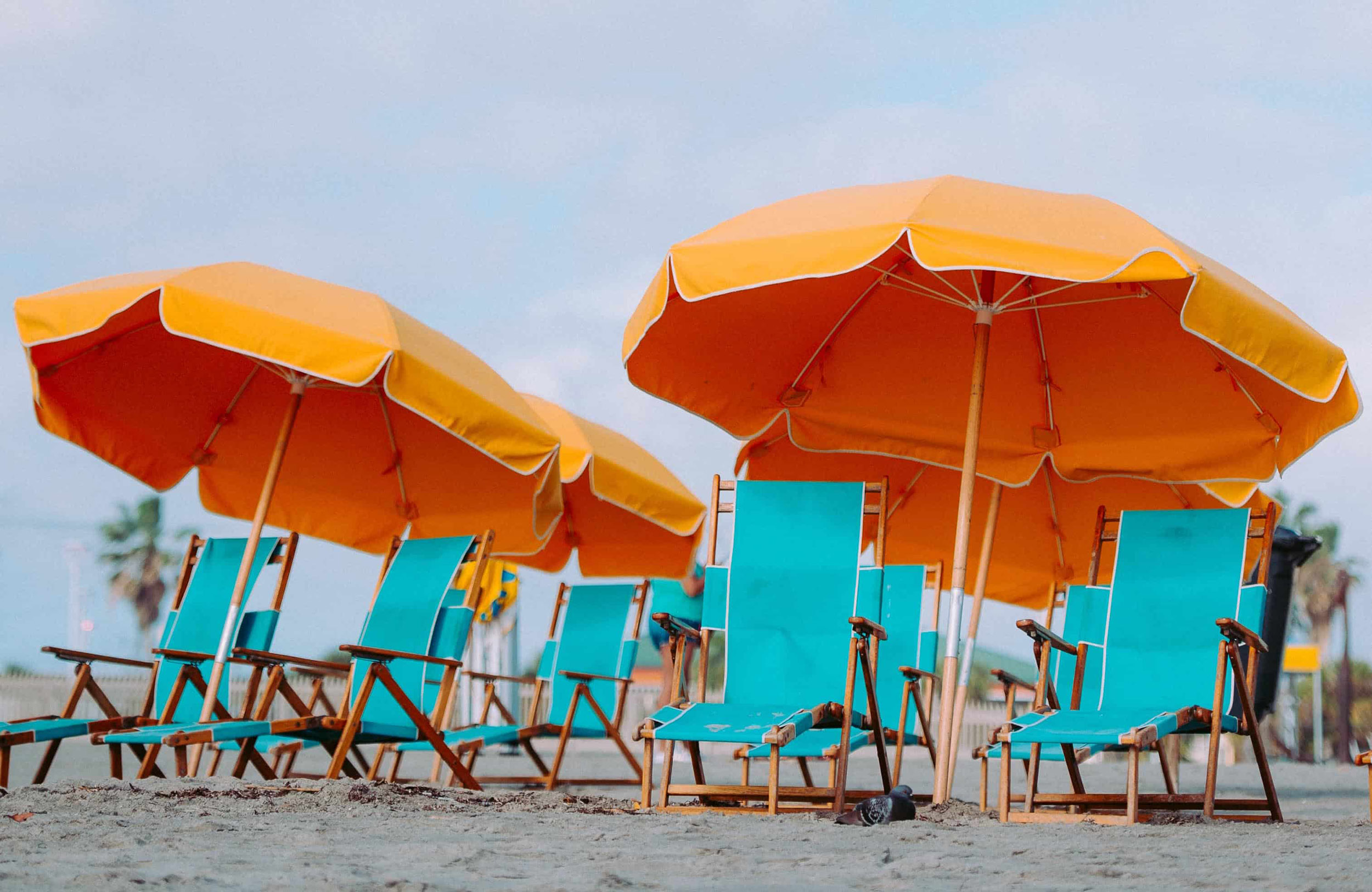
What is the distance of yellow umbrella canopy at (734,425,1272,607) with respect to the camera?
612cm

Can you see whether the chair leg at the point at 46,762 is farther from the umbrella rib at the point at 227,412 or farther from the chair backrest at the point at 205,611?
the umbrella rib at the point at 227,412

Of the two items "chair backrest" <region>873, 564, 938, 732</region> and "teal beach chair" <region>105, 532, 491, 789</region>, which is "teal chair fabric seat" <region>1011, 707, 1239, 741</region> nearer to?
"chair backrest" <region>873, 564, 938, 732</region>

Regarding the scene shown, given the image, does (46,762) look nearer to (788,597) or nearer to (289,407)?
(289,407)

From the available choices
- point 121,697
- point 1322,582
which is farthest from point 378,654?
point 1322,582

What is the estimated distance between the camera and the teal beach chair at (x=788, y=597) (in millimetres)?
4418

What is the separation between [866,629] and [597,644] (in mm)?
3254

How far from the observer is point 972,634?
5.04 metres

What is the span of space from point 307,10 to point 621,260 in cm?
1032

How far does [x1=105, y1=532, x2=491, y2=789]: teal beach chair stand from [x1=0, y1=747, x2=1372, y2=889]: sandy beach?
0.99ft

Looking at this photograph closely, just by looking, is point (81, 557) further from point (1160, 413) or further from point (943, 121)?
point (1160, 413)

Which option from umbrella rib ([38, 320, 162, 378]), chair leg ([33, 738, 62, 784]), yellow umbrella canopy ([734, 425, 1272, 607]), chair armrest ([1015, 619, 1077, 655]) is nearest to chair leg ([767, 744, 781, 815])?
chair armrest ([1015, 619, 1077, 655])

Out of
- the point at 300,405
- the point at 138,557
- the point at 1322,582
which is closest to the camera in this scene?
the point at 300,405

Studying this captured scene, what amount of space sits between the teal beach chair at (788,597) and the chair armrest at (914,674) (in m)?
0.60

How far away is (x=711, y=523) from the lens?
466 centimetres
